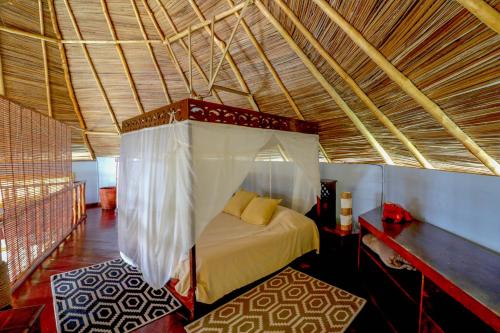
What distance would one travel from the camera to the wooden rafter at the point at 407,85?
1894 mm

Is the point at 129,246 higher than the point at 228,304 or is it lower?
higher

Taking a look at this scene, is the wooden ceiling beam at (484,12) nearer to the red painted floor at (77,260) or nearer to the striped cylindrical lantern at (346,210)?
the striped cylindrical lantern at (346,210)

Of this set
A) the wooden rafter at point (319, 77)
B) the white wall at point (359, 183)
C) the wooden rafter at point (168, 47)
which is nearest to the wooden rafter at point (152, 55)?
the wooden rafter at point (168, 47)

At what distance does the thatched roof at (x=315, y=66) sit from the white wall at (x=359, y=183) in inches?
7.1

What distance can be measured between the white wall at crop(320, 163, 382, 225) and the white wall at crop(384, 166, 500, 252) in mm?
379

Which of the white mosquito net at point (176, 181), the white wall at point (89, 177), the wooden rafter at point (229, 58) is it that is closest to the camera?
the white mosquito net at point (176, 181)

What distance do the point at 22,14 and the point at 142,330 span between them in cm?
458

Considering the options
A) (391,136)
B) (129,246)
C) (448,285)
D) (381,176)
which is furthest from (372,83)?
(129,246)

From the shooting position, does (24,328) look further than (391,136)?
No

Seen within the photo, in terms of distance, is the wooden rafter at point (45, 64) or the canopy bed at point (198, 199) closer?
the canopy bed at point (198, 199)

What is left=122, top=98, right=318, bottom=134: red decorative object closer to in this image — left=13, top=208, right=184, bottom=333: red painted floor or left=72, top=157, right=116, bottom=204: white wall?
left=13, top=208, right=184, bottom=333: red painted floor

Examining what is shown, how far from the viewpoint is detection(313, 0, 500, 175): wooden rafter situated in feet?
6.21

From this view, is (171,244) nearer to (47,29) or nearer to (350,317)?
(350,317)

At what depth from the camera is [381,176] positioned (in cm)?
322
